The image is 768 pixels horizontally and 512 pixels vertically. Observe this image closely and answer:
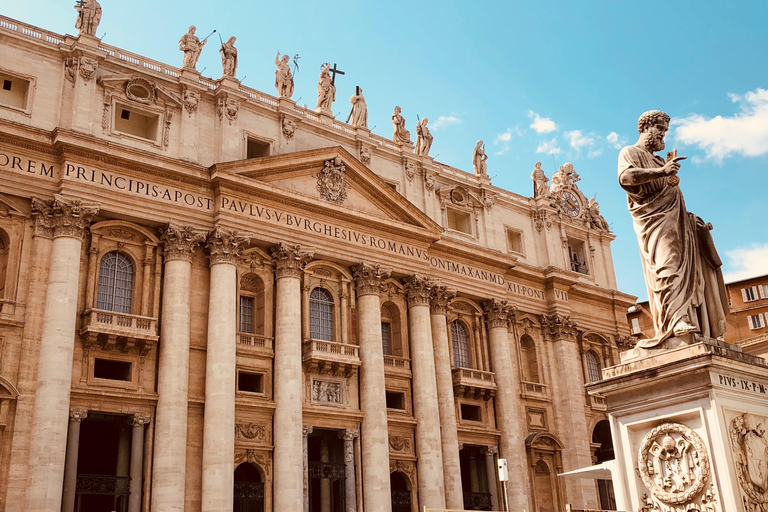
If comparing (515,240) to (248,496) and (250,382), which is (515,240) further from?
(248,496)

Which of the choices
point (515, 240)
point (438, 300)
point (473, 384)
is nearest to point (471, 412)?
point (473, 384)

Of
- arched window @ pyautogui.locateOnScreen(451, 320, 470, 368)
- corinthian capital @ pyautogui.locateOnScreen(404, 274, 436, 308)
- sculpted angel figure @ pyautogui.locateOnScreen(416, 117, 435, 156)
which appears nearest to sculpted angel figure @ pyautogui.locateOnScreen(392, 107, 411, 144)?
sculpted angel figure @ pyautogui.locateOnScreen(416, 117, 435, 156)

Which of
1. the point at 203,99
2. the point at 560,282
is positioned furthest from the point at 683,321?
the point at 560,282

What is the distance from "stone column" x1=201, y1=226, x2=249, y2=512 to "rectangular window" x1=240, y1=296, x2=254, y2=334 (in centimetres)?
166

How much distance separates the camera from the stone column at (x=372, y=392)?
28.4m

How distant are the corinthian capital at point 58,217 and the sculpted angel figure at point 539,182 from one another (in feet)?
80.7

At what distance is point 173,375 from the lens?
25.2m

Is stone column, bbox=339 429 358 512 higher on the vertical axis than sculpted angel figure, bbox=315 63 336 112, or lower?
lower

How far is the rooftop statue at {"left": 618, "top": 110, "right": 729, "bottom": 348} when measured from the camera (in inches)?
380

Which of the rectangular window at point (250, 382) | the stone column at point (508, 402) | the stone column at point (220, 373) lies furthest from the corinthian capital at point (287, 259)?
the stone column at point (508, 402)

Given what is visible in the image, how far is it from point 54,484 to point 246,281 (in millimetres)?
9936

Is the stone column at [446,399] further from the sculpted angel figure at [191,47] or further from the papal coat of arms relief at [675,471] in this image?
the papal coat of arms relief at [675,471]

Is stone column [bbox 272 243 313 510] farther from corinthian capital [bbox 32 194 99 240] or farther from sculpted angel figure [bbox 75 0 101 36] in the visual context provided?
sculpted angel figure [bbox 75 0 101 36]

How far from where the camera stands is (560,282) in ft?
129
